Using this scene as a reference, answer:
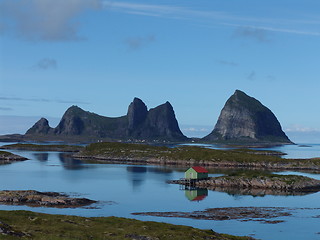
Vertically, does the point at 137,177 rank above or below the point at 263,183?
below

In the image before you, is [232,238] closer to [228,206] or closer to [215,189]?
[228,206]

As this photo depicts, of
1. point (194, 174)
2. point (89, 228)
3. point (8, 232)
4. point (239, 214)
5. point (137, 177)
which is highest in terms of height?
point (194, 174)

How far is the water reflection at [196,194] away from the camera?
110m

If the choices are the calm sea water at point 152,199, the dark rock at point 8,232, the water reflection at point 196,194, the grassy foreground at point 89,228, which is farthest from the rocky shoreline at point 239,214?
the dark rock at point 8,232

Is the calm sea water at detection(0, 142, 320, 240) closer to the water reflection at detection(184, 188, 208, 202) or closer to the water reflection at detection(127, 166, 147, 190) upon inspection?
the water reflection at detection(127, 166, 147, 190)

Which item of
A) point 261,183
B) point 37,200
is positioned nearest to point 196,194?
point 261,183

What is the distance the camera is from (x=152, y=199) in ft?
350

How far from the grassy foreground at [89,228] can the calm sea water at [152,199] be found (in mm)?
11180

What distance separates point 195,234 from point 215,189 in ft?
215

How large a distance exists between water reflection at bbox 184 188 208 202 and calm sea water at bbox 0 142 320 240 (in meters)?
0.98

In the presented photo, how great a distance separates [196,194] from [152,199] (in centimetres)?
1510

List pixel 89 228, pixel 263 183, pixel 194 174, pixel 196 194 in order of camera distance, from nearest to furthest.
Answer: pixel 89 228, pixel 196 194, pixel 263 183, pixel 194 174

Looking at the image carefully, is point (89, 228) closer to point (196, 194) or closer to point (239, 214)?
point (239, 214)

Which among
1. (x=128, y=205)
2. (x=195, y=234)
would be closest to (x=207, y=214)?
(x=128, y=205)
